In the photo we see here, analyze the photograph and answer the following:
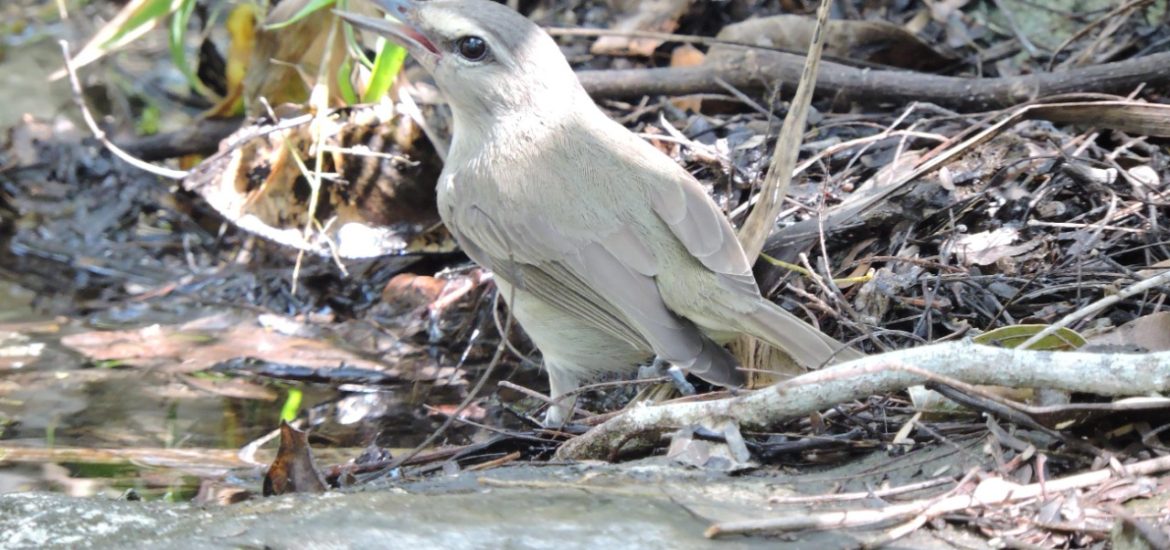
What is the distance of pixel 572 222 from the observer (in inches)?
175

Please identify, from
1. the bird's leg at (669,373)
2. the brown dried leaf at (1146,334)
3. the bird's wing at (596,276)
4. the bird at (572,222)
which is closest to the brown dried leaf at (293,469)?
the bird at (572,222)

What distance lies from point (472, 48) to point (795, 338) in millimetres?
1945

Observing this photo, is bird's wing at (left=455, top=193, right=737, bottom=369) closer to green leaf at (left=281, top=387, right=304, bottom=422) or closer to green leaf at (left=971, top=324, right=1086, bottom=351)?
green leaf at (left=971, top=324, right=1086, bottom=351)

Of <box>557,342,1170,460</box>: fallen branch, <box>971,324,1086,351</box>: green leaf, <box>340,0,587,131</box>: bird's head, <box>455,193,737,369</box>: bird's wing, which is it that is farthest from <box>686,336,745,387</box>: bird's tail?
<box>340,0,587,131</box>: bird's head

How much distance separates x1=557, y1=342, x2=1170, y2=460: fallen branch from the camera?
9.20ft

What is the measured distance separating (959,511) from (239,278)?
4643 mm

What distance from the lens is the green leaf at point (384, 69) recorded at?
5.65 metres

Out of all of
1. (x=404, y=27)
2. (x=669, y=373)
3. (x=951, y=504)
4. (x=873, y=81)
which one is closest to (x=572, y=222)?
(x=669, y=373)

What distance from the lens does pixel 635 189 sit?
14.7ft

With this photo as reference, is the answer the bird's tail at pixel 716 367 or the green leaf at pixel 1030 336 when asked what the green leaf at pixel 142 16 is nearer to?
the bird's tail at pixel 716 367

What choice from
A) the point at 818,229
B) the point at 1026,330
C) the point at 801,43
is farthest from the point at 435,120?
the point at 1026,330

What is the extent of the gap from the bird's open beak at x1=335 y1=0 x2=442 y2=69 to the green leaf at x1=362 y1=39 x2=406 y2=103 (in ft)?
1.92

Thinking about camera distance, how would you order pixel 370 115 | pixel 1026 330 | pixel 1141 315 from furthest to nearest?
pixel 370 115 < pixel 1141 315 < pixel 1026 330

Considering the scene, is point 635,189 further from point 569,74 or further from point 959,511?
point 959,511
